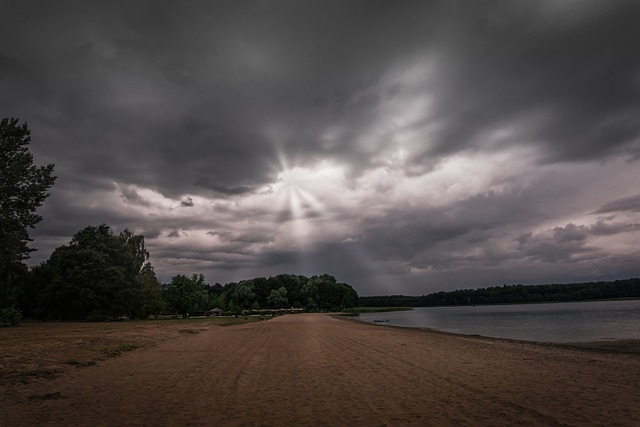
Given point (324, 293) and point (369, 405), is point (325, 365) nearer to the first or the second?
point (369, 405)

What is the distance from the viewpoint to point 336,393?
9773 millimetres

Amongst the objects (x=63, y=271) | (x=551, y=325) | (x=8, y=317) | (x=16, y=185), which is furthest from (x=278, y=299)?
(x=16, y=185)

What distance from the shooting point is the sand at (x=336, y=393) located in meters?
7.57

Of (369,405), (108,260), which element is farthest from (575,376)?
(108,260)

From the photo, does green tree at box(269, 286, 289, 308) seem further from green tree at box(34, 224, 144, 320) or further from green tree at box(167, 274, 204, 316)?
→ green tree at box(34, 224, 144, 320)

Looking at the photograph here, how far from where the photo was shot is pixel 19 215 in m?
31.7

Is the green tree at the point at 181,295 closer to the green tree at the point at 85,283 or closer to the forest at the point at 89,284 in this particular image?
the forest at the point at 89,284

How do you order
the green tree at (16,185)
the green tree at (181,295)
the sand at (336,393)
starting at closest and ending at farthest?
the sand at (336,393)
the green tree at (16,185)
the green tree at (181,295)

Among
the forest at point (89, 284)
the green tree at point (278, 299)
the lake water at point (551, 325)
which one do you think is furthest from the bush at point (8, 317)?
the green tree at point (278, 299)

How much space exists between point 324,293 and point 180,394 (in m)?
155

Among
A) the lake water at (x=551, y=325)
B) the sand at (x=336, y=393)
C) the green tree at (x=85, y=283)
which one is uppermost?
the green tree at (x=85, y=283)

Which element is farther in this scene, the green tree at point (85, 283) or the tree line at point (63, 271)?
the green tree at point (85, 283)

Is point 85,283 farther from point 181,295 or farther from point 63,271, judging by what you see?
point 181,295

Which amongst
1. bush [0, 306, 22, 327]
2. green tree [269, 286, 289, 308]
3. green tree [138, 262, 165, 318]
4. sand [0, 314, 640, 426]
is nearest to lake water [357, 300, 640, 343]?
sand [0, 314, 640, 426]
